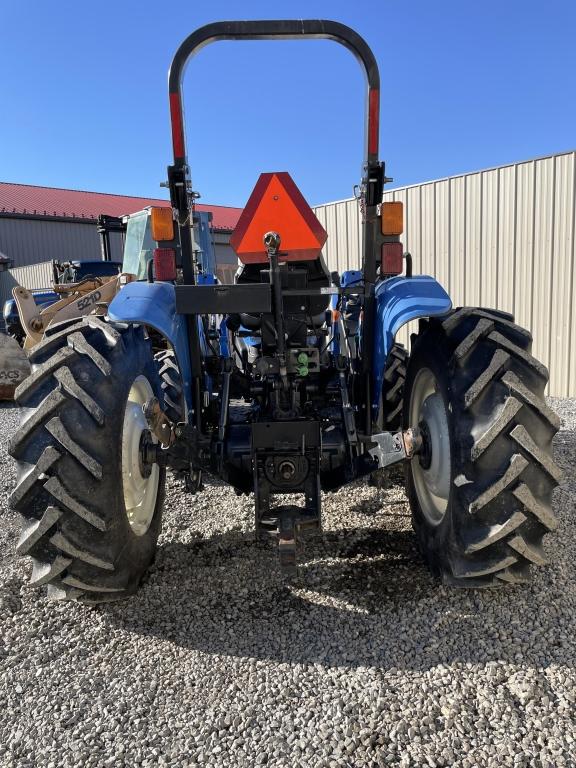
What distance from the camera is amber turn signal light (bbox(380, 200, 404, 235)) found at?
2617 millimetres

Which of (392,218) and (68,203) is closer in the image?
(392,218)

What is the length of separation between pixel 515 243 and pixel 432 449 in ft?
20.3

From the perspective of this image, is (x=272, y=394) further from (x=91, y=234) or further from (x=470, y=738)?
(x=91, y=234)

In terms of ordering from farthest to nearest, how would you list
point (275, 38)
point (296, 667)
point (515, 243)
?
point (515, 243)
point (275, 38)
point (296, 667)

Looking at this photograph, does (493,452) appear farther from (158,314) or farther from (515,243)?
(515,243)

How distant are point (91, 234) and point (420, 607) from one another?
26515 mm

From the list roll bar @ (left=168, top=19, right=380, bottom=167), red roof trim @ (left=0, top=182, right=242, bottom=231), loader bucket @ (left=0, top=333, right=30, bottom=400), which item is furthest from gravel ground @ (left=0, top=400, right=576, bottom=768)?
red roof trim @ (left=0, top=182, right=242, bottom=231)

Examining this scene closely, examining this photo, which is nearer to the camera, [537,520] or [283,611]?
[537,520]

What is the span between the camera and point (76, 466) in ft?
7.11

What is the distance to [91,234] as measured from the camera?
Answer: 2597cm

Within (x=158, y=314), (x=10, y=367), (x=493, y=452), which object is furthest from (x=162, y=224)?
(x=10, y=367)

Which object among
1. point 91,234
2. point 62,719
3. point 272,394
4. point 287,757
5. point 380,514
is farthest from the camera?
point 91,234

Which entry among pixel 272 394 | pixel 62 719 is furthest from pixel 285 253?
pixel 62 719

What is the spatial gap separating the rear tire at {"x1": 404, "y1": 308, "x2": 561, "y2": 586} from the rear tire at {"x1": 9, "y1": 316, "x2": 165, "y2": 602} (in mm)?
1358
